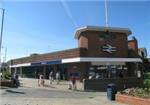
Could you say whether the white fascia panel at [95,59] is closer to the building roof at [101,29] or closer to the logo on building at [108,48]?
the logo on building at [108,48]

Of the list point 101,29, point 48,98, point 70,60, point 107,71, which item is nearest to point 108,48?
point 101,29

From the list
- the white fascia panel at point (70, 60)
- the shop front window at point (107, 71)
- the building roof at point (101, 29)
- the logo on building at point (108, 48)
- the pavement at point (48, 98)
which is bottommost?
the pavement at point (48, 98)

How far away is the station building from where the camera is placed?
42406 millimetres

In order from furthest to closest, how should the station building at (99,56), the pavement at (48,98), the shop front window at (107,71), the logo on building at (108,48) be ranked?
the logo on building at (108,48) → the shop front window at (107,71) → the station building at (99,56) → the pavement at (48,98)

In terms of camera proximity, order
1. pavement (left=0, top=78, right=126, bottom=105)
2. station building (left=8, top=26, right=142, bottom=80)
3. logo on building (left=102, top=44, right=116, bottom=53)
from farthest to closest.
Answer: logo on building (left=102, top=44, right=116, bottom=53), station building (left=8, top=26, right=142, bottom=80), pavement (left=0, top=78, right=126, bottom=105)

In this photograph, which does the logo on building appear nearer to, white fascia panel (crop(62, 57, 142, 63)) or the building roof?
white fascia panel (crop(62, 57, 142, 63))

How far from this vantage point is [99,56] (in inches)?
1713

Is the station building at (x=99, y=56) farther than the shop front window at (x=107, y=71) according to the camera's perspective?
No

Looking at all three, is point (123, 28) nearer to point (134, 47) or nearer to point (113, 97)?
point (134, 47)

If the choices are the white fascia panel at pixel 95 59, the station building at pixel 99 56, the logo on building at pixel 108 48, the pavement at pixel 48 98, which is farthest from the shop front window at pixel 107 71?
the pavement at pixel 48 98

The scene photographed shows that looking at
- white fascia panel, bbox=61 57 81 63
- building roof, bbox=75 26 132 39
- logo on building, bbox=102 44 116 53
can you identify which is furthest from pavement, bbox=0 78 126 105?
building roof, bbox=75 26 132 39

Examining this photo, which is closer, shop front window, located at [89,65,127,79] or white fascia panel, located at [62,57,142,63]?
white fascia panel, located at [62,57,142,63]

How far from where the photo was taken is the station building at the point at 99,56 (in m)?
42.4

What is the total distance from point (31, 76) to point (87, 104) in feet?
131
